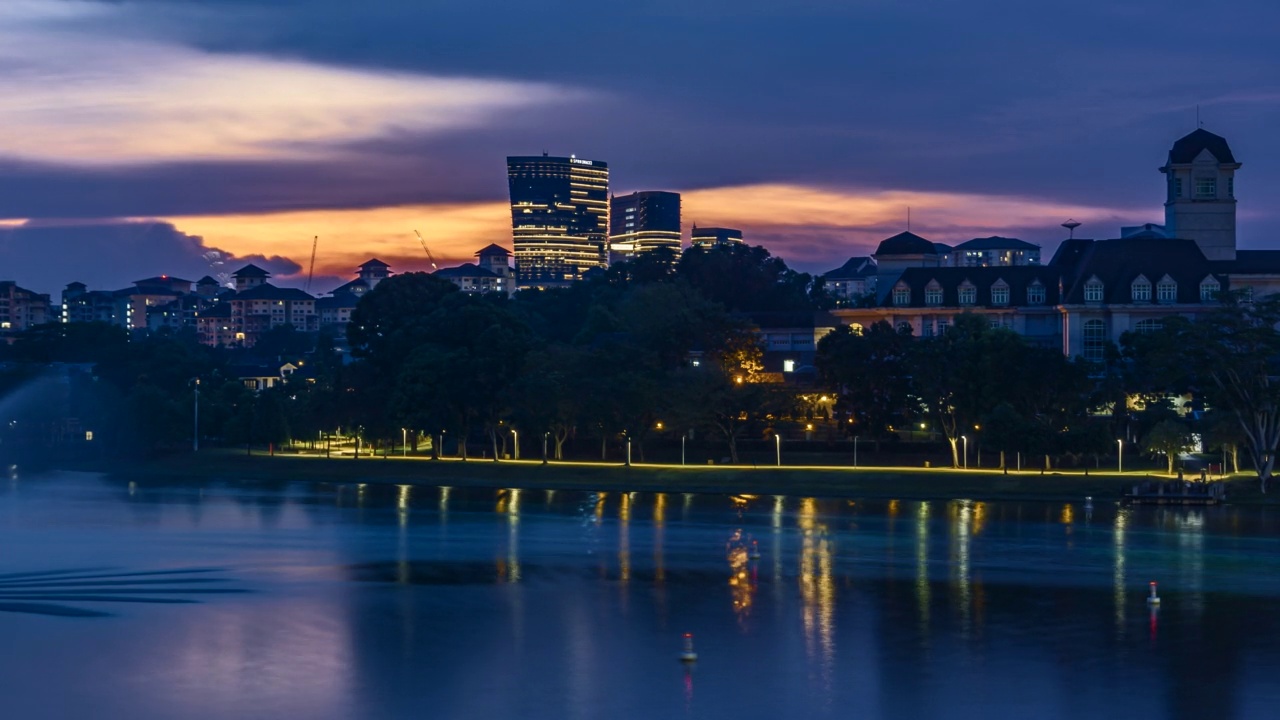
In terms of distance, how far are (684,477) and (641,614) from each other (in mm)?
51374

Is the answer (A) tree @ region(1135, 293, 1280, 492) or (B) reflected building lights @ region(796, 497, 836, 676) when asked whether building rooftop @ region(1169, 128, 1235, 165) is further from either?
(B) reflected building lights @ region(796, 497, 836, 676)

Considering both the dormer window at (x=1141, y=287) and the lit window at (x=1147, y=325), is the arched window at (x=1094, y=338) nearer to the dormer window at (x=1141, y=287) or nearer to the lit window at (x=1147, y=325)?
the lit window at (x=1147, y=325)

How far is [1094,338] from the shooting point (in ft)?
427

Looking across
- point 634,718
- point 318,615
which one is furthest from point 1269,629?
point 318,615

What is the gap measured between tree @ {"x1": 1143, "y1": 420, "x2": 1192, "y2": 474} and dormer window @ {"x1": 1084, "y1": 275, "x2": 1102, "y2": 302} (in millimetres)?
35229

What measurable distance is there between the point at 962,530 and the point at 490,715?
45422 mm

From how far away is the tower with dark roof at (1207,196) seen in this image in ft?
442

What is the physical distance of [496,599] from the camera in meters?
56.4

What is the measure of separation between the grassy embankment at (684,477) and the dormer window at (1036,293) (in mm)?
42865

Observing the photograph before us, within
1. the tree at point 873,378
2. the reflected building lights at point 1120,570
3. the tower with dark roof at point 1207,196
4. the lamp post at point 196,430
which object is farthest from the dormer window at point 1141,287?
the lamp post at point 196,430

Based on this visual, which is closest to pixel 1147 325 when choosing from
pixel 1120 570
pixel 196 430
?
pixel 1120 570

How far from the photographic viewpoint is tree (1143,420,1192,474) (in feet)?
311

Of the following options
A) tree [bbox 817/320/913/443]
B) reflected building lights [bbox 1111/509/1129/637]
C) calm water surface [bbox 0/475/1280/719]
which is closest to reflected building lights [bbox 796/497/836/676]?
calm water surface [bbox 0/475/1280/719]

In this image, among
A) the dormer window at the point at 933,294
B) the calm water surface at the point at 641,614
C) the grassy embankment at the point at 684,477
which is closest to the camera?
the calm water surface at the point at 641,614
